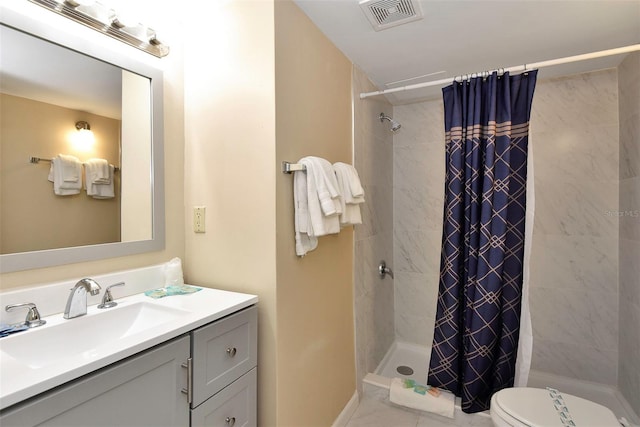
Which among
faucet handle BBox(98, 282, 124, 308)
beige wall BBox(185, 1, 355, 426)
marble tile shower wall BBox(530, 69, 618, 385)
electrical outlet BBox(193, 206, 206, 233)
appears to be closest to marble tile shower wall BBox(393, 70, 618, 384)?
marble tile shower wall BBox(530, 69, 618, 385)

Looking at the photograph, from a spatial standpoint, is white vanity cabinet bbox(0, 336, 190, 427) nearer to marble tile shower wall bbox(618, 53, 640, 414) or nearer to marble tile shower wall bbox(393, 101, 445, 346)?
marble tile shower wall bbox(393, 101, 445, 346)

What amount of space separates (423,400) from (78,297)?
1841 millimetres

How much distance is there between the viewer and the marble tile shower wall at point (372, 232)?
6.64 ft

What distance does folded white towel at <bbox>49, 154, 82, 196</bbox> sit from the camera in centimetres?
107

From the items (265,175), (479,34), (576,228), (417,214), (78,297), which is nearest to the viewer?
(78,297)

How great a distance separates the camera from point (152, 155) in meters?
1.38

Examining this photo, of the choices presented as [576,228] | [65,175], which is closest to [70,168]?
[65,175]

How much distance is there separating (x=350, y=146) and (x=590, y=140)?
5.50 ft

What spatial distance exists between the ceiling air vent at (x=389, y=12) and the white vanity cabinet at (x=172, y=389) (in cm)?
143

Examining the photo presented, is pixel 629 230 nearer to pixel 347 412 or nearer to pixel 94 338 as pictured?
pixel 347 412

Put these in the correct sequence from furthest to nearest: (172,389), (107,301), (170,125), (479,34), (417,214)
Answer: (417,214), (479,34), (170,125), (107,301), (172,389)

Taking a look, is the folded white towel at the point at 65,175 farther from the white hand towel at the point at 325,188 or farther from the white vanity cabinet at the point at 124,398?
the white hand towel at the point at 325,188

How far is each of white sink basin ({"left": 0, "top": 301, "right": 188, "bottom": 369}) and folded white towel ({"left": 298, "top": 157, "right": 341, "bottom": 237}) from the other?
597 millimetres

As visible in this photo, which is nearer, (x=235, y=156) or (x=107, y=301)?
(x=107, y=301)
